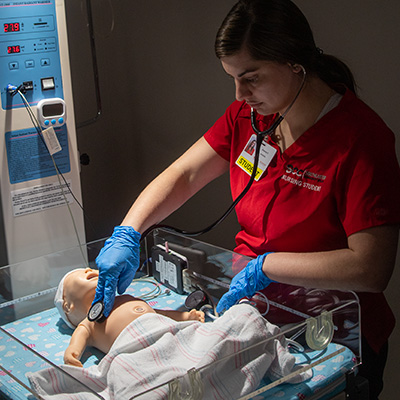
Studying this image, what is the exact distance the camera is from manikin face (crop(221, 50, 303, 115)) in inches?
63.3

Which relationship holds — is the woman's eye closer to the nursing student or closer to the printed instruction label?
the nursing student

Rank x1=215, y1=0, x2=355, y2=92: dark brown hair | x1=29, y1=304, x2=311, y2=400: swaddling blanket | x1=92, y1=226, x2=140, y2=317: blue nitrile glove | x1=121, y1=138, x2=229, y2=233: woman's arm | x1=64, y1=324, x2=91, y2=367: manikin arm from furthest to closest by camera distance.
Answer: x1=121, y1=138, x2=229, y2=233: woman's arm
x1=92, y1=226, x2=140, y2=317: blue nitrile glove
x1=215, y1=0, x2=355, y2=92: dark brown hair
x1=64, y1=324, x2=91, y2=367: manikin arm
x1=29, y1=304, x2=311, y2=400: swaddling blanket

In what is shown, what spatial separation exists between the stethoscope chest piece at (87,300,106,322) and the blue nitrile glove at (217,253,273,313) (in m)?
0.35

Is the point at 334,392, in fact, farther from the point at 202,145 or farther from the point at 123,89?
the point at 123,89

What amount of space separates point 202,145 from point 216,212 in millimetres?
1211

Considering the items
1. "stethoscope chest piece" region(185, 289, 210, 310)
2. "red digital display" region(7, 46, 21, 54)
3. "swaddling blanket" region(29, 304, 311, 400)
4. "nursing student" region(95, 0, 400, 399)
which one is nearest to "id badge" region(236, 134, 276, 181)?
"nursing student" region(95, 0, 400, 399)

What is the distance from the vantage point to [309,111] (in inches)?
67.3

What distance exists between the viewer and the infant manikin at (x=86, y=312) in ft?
4.99

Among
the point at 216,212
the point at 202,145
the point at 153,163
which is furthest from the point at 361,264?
the point at 153,163

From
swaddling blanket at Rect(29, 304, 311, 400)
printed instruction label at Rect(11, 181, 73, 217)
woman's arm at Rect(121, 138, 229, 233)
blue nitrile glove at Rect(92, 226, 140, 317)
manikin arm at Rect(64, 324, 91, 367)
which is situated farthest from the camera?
printed instruction label at Rect(11, 181, 73, 217)

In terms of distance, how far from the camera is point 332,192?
1.59 m

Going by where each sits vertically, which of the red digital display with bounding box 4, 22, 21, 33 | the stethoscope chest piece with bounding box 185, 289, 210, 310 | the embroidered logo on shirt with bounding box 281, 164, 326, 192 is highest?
the red digital display with bounding box 4, 22, 21, 33

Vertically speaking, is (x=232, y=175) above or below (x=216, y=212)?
above

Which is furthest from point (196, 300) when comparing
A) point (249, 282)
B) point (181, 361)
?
point (181, 361)
